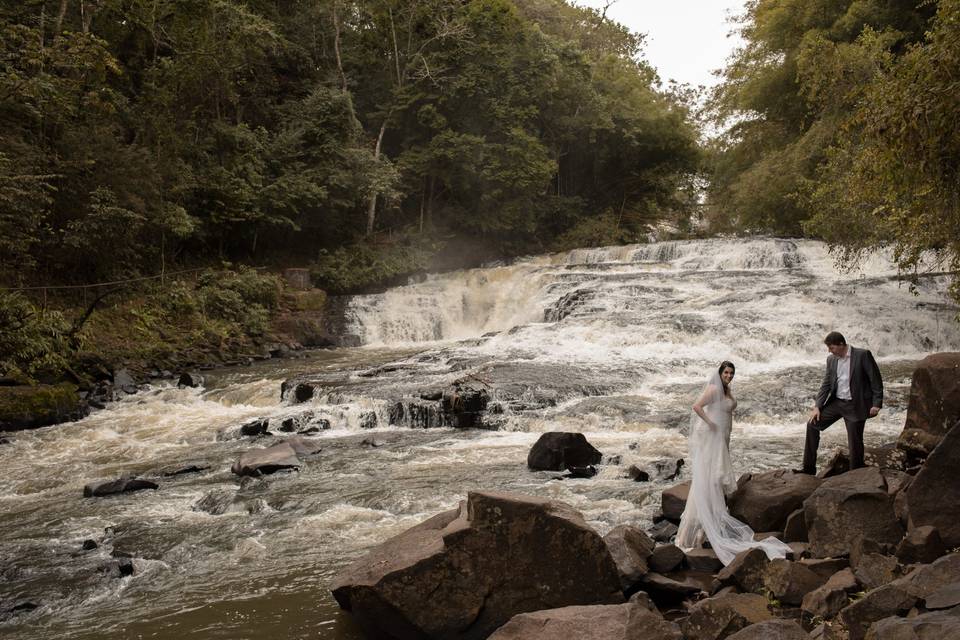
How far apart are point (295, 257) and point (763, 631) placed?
25642mm

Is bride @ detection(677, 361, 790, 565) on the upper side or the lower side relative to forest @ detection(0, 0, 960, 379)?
lower

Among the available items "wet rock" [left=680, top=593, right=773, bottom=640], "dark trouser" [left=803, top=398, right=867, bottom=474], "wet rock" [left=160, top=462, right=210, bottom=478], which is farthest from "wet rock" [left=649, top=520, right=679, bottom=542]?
"wet rock" [left=160, top=462, right=210, bottom=478]

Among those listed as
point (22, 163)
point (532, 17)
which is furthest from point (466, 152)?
point (22, 163)

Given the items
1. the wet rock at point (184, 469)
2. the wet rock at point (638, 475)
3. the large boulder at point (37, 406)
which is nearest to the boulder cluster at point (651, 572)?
the wet rock at point (638, 475)

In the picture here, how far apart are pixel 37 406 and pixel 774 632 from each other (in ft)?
46.4

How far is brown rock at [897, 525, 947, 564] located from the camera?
4.88 metres

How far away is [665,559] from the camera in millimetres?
5949

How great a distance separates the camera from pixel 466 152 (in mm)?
29031

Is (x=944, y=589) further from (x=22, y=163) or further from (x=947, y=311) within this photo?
(x=22, y=163)

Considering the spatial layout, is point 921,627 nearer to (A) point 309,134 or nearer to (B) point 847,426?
(B) point 847,426

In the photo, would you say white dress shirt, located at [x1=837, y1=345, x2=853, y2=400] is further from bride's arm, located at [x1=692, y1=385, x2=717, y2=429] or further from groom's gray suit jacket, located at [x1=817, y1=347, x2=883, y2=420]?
bride's arm, located at [x1=692, y1=385, x2=717, y2=429]

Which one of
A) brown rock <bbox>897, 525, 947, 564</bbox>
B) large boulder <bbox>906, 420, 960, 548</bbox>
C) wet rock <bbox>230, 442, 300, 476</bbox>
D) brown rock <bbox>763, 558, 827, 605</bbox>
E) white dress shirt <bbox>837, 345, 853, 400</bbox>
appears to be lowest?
wet rock <bbox>230, 442, 300, 476</bbox>

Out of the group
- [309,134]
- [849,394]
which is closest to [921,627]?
[849,394]

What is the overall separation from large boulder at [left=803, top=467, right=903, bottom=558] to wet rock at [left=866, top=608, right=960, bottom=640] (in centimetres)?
165
